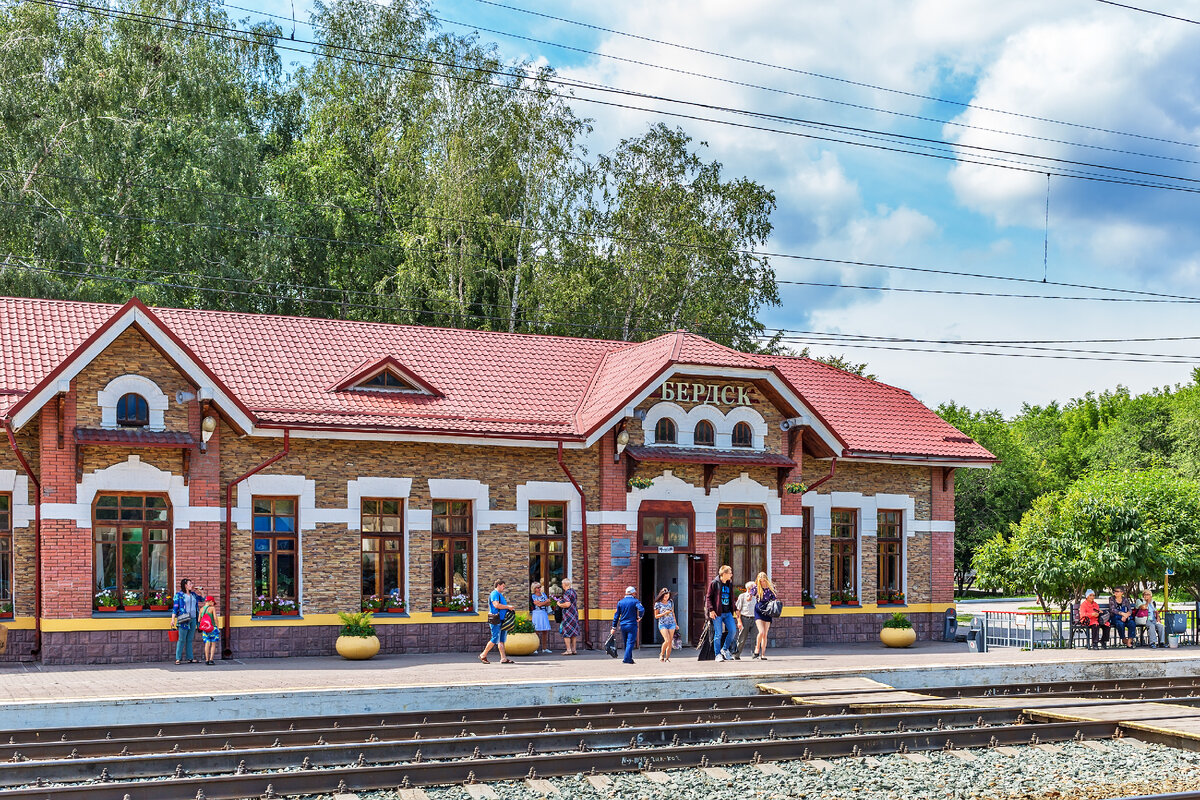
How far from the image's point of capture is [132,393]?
2138 centimetres

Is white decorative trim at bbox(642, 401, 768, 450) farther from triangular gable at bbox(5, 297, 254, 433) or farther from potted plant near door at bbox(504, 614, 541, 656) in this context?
triangular gable at bbox(5, 297, 254, 433)

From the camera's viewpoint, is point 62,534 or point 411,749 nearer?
point 411,749

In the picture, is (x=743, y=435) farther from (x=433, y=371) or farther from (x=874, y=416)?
(x=433, y=371)

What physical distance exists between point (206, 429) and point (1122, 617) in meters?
19.0

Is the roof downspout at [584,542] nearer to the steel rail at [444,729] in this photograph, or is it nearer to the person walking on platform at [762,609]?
the person walking on platform at [762,609]

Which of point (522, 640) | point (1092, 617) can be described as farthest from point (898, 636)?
point (522, 640)

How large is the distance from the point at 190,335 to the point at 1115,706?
57.9 feet

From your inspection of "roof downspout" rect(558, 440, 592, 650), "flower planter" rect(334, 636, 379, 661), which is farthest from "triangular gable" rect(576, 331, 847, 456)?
"flower planter" rect(334, 636, 379, 661)

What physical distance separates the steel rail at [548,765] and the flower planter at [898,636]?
37.1 ft

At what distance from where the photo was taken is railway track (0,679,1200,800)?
38.2 feet

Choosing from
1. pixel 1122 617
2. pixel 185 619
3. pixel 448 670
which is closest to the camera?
pixel 448 670

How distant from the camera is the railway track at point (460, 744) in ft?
38.2

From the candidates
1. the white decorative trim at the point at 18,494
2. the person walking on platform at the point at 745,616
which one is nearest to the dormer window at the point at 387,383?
the white decorative trim at the point at 18,494

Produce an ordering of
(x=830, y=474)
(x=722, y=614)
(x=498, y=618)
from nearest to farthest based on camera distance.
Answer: (x=498, y=618) < (x=722, y=614) < (x=830, y=474)
